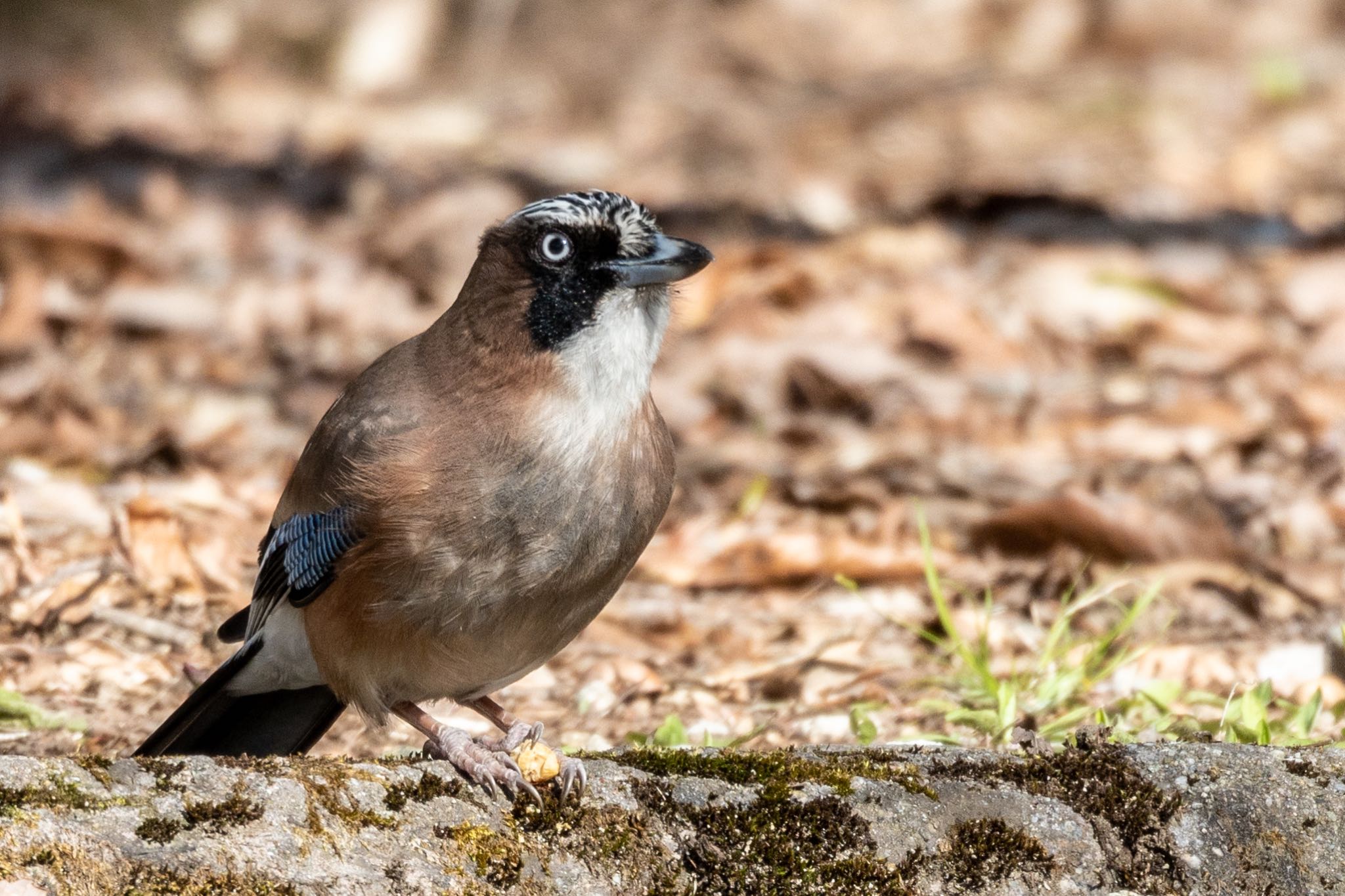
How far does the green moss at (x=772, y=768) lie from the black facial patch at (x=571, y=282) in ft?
4.29

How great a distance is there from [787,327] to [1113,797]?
5.99 metres

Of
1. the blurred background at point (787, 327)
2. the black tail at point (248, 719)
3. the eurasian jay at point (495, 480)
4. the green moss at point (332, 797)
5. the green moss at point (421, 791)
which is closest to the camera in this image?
the green moss at point (332, 797)

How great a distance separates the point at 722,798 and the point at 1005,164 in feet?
31.1

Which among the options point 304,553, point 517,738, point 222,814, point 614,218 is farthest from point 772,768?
point 304,553

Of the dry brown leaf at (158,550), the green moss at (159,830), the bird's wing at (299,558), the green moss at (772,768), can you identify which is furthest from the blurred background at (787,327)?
the green moss at (159,830)

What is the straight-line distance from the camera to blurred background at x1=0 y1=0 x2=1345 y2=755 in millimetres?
5312

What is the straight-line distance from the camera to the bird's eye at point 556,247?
162 inches

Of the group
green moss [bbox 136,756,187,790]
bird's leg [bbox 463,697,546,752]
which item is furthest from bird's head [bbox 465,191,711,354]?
green moss [bbox 136,756,187,790]

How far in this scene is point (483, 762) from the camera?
3289 mm

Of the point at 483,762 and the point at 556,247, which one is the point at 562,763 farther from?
the point at 556,247

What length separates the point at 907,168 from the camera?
460 inches

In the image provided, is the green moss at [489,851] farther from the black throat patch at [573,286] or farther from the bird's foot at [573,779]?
the black throat patch at [573,286]

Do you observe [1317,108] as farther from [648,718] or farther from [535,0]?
[648,718]

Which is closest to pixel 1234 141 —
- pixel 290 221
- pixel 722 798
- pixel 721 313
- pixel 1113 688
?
pixel 721 313
